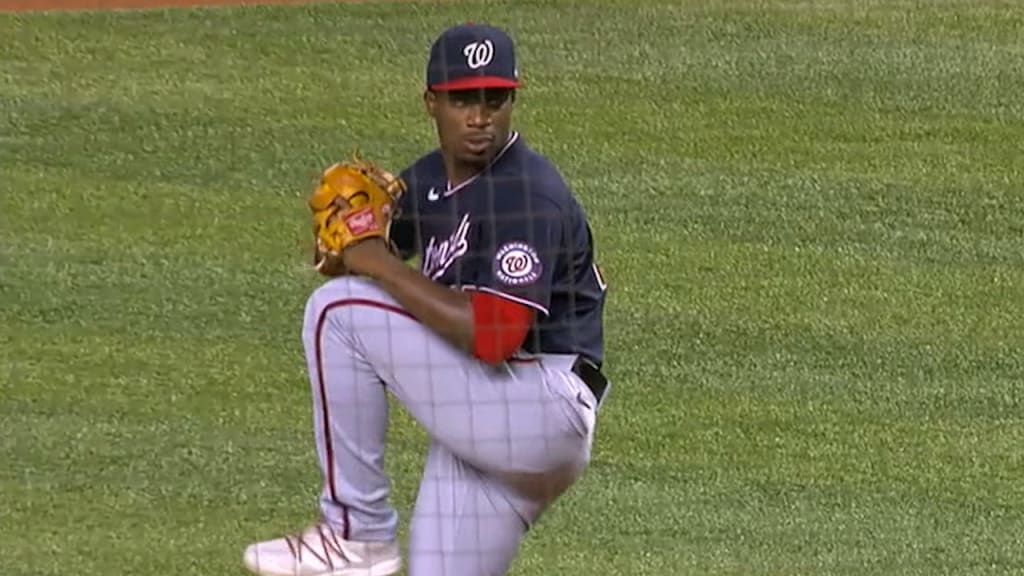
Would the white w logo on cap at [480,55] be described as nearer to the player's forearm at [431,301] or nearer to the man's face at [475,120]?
the man's face at [475,120]

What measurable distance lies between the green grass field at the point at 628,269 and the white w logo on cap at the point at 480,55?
2.12 m

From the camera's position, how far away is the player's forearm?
176 inches

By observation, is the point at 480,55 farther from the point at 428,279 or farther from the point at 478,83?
the point at 428,279

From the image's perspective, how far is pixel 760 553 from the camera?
6.41m

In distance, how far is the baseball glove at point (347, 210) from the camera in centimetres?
456

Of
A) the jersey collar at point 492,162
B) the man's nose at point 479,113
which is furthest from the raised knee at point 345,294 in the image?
the man's nose at point 479,113

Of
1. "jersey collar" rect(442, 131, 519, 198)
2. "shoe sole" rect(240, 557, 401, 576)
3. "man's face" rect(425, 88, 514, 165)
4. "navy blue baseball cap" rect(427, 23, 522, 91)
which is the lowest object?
"shoe sole" rect(240, 557, 401, 576)

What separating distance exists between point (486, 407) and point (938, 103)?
679 centimetres

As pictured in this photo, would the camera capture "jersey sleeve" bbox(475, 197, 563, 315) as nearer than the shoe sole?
Yes

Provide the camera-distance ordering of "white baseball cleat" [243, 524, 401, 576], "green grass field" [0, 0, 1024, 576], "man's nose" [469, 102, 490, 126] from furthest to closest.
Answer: "green grass field" [0, 0, 1024, 576]
"white baseball cleat" [243, 524, 401, 576]
"man's nose" [469, 102, 490, 126]

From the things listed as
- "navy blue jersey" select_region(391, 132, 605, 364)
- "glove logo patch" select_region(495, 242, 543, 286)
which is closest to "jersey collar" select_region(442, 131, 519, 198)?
"navy blue jersey" select_region(391, 132, 605, 364)

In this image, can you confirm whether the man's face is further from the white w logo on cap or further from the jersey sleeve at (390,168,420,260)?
the jersey sleeve at (390,168,420,260)

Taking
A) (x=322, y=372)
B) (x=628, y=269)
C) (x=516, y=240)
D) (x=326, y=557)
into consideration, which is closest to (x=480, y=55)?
(x=516, y=240)

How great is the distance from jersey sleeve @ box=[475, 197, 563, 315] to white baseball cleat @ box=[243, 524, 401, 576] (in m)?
0.66
